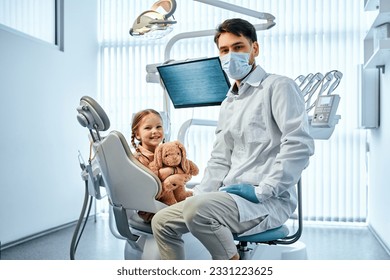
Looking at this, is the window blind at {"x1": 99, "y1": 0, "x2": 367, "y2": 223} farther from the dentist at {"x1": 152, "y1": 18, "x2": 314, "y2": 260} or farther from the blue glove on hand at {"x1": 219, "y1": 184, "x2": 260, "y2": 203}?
the blue glove on hand at {"x1": 219, "y1": 184, "x2": 260, "y2": 203}

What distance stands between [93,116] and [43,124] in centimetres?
202

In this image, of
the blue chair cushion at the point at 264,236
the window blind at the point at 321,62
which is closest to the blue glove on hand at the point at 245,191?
the blue chair cushion at the point at 264,236

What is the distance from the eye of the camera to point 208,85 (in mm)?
2238

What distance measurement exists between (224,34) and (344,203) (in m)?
2.68

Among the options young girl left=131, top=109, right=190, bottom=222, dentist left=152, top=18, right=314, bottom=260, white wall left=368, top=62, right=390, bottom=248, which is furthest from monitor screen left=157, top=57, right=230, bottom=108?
white wall left=368, top=62, right=390, bottom=248

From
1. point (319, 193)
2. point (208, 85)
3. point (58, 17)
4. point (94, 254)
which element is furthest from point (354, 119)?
point (58, 17)

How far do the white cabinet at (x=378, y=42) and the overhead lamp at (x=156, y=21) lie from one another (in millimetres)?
1100

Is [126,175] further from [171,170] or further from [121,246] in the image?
[121,246]

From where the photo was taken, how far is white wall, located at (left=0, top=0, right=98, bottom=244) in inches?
125

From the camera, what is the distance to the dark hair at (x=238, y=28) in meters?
1.65

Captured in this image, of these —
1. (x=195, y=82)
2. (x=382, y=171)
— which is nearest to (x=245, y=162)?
(x=195, y=82)

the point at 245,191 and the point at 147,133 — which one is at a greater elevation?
the point at 147,133

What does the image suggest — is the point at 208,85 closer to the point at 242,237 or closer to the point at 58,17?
the point at 242,237

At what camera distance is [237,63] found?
1.70m
